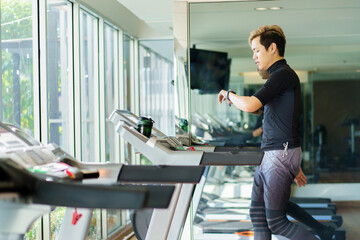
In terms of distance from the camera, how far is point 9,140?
203 centimetres

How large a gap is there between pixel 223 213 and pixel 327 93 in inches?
73.6

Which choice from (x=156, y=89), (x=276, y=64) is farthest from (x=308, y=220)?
(x=156, y=89)

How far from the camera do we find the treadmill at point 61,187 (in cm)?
136

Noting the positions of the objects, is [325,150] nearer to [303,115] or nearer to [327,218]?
[303,115]

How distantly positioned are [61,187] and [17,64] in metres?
1.91

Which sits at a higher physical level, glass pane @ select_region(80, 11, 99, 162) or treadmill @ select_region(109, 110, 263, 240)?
glass pane @ select_region(80, 11, 99, 162)

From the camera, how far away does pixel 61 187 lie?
1.41 metres

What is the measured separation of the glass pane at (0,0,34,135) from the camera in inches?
117

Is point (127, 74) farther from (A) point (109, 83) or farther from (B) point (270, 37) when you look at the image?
(B) point (270, 37)

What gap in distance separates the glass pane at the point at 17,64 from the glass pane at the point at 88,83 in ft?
3.98

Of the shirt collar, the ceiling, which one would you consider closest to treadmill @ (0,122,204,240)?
the shirt collar

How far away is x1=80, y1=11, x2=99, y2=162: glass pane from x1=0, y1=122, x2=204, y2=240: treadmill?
2.29m

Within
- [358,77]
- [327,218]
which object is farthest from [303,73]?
[327,218]

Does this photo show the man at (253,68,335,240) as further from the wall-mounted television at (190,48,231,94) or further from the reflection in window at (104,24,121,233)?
the reflection in window at (104,24,121,233)
